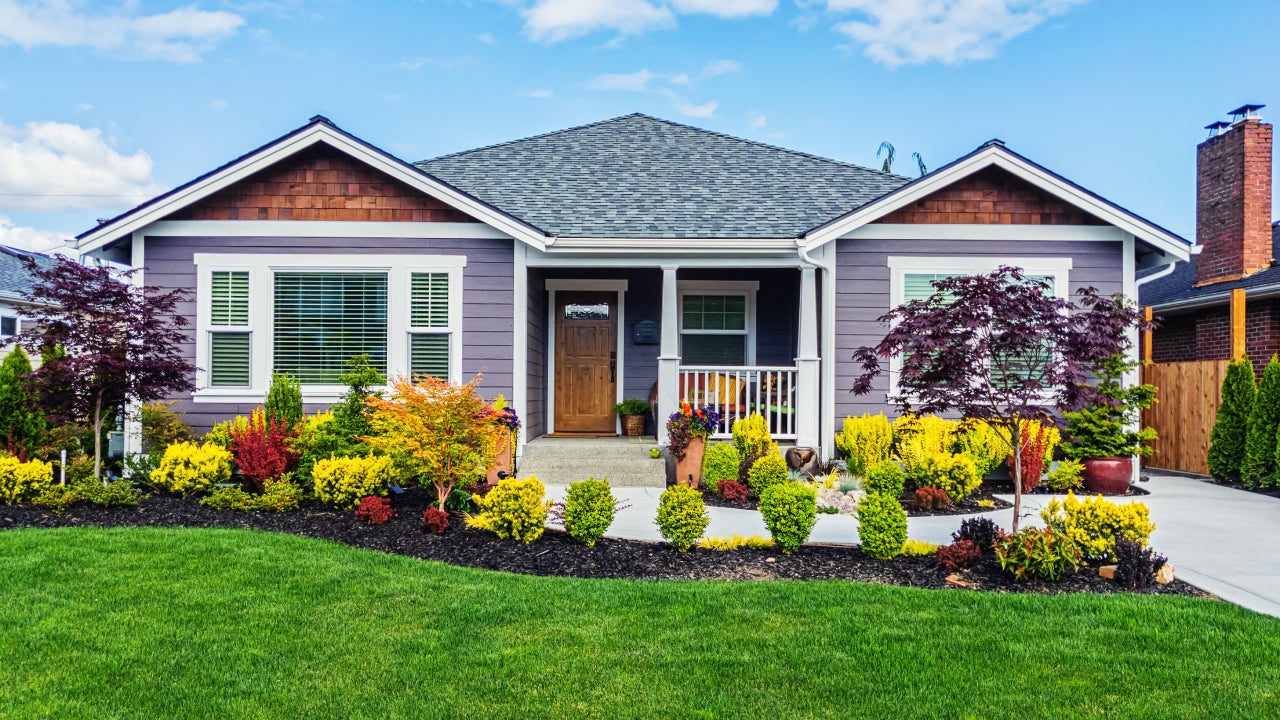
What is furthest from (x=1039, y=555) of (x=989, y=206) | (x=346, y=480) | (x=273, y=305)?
(x=273, y=305)

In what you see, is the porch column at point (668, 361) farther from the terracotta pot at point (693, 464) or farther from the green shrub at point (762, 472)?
the green shrub at point (762, 472)

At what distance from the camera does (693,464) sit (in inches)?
344

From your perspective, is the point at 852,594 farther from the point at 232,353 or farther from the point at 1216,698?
the point at 232,353

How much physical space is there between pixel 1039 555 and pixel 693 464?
14.0 feet

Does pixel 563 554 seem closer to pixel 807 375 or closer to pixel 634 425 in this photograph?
pixel 807 375

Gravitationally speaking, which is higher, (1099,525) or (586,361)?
(586,361)

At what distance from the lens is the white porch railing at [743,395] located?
9555 mm

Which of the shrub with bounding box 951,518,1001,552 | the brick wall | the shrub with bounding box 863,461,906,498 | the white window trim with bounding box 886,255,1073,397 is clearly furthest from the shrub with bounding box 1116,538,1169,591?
the brick wall

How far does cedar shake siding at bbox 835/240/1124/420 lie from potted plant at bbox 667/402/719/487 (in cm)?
196

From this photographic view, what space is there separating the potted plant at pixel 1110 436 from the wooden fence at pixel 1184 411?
2774 mm

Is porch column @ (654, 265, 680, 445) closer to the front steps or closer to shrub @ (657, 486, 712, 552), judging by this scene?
the front steps

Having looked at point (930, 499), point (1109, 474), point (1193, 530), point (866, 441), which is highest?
point (866, 441)

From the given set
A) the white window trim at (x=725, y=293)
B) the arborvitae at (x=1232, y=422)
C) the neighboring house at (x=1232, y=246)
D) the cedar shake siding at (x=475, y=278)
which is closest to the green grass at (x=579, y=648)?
the cedar shake siding at (x=475, y=278)

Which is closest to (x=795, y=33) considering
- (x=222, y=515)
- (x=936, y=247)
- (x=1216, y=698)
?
(x=936, y=247)
